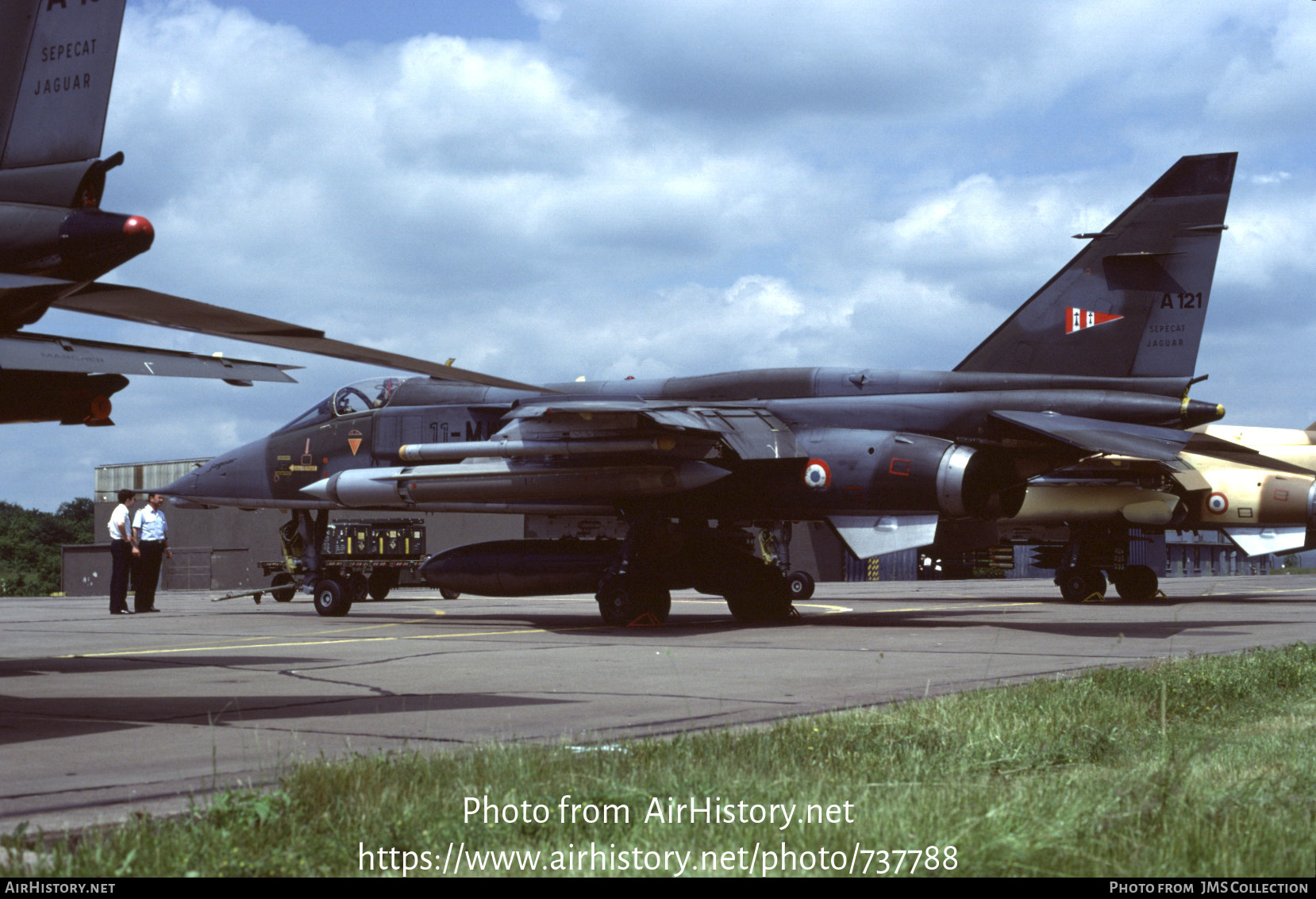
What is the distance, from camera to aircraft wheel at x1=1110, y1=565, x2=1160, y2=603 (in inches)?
865

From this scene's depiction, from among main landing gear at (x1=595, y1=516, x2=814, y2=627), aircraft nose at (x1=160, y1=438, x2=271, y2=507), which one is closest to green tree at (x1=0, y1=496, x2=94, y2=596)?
aircraft nose at (x1=160, y1=438, x2=271, y2=507)

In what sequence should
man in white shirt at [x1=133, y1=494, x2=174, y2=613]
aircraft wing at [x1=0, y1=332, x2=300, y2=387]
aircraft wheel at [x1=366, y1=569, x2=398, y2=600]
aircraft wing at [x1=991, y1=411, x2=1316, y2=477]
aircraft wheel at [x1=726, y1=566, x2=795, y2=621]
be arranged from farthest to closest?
aircraft wheel at [x1=366, y1=569, x2=398, y2=600], man in white shirt at [x1=133, y1=494, x2=174, y2=613], aircraft wheel at [x1=726, y1=566, x2=795, y2=621], aircraft wing at [x1=991, y1=411, x2=1316, y2=477], aircraft wing at [x1=0, y1=332, x2=300, y2=387]

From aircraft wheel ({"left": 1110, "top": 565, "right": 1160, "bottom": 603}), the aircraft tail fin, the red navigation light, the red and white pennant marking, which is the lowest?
aircraft wheel ({"left": 1110, "top": 565, "right": 1160, "bottom": 603})

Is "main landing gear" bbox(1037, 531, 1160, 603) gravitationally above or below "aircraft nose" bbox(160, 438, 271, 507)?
below

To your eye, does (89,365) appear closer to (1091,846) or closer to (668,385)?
(1091,846)

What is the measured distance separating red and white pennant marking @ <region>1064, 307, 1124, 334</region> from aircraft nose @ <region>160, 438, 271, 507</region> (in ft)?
38.4

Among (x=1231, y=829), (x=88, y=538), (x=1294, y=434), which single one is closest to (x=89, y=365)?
(x=1231, y=829)

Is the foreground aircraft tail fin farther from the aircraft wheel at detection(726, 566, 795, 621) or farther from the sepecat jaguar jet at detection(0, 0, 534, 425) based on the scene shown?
the sepecat jaguar jet at detection(0, 0, 534, 425)

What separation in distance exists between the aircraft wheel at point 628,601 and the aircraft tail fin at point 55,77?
30.7 feet

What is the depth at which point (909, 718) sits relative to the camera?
5898 millimetres

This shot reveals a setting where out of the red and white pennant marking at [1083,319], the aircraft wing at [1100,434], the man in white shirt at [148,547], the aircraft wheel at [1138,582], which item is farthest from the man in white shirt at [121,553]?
the aircraft wheel at [1138,582]

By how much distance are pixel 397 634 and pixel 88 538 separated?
2600 inches

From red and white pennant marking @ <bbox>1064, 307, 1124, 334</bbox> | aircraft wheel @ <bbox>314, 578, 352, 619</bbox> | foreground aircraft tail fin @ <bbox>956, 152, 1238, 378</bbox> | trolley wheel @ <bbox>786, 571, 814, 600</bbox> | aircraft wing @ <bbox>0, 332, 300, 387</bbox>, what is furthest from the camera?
trolley wheel @ <bbox>786, 571, 814, 600</bbox>
